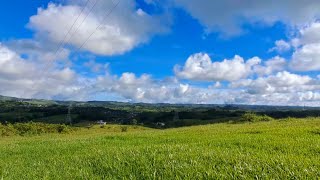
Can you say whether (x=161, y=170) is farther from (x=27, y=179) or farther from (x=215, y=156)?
(x=27, y=179)

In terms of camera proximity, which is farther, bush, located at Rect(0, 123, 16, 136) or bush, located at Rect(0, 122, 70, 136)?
bush, located at Rect(0, 122, 70, 136)

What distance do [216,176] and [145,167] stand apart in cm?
218

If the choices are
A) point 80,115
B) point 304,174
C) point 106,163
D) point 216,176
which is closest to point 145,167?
point 106,163

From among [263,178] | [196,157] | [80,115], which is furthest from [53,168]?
[80,115]

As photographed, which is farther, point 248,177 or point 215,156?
point 215,156

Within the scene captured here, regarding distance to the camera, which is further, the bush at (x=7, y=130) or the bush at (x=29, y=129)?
the bush at (x=29, y=129)

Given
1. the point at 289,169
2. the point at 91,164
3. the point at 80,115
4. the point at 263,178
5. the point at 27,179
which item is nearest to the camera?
the point at 263,178

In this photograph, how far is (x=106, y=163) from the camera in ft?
33.0

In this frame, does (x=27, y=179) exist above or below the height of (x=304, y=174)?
below

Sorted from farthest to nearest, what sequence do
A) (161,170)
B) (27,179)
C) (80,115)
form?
(80,115) → (27,179) → (161,170)

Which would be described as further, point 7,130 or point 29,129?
point 29,129

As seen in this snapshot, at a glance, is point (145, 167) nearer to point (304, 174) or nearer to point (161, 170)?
point (161, 170)

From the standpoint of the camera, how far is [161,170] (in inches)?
336

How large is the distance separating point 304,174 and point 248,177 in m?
1.04
